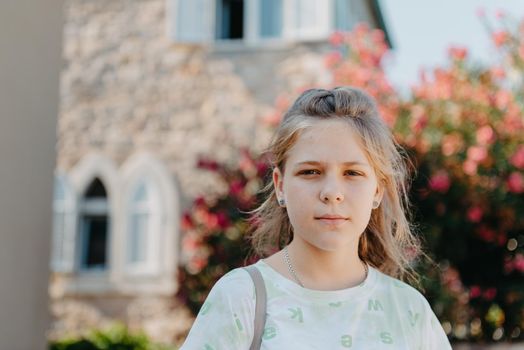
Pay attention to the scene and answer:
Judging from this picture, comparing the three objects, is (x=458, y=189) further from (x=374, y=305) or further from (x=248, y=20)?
(x=374, y=305)

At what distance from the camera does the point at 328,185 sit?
1.74 metres

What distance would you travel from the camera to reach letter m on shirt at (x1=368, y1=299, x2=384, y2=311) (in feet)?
5.89

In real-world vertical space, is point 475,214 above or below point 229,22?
below

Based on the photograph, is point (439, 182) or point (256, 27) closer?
point (439, 182)

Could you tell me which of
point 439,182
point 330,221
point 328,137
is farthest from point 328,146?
point 439,182

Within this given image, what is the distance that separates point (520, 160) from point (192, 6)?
492 centimetres

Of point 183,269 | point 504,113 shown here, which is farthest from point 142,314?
point 504,113

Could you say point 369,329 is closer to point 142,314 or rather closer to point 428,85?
point 428,85

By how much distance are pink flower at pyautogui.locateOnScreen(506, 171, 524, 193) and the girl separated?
19.0 ft

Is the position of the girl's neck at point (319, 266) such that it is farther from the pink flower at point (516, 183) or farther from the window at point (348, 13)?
the window at point (348, 13)

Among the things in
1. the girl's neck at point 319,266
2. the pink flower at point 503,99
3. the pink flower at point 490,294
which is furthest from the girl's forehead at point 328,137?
the pink flower at point 490,294

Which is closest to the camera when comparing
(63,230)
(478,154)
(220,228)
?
(478,154)

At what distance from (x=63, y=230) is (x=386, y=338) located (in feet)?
29.6

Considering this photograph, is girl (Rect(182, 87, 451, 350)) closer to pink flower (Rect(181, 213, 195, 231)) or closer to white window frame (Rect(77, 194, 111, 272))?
pink flower (Rect(181, 213, 195, 231))
